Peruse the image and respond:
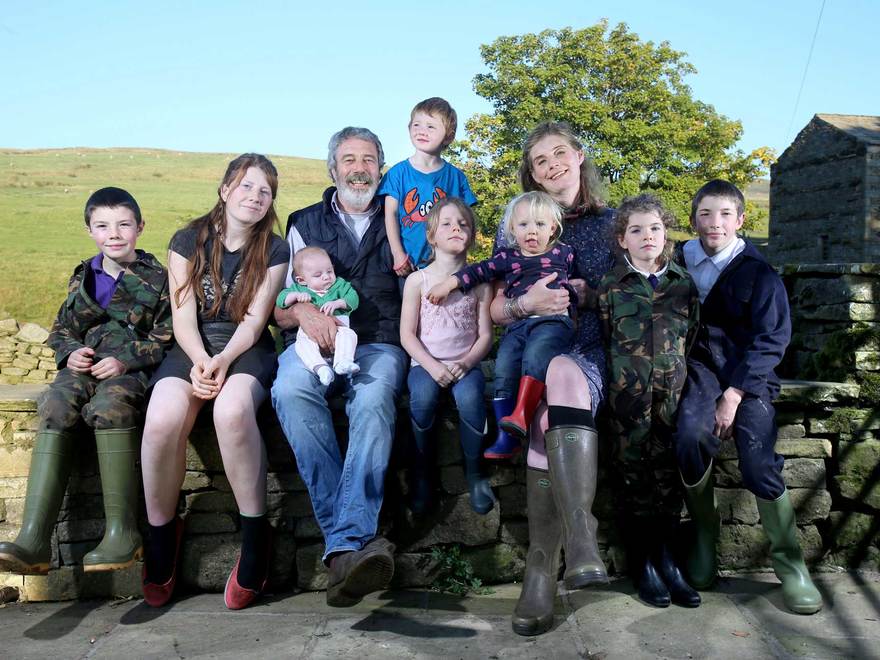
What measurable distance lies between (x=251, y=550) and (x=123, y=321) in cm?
115

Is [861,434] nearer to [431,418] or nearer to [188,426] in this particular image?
[431,418]

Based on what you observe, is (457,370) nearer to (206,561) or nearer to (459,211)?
(459,211)

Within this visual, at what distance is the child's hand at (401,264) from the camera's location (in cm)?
406

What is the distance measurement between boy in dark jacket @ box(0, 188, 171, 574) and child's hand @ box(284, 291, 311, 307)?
0.53m

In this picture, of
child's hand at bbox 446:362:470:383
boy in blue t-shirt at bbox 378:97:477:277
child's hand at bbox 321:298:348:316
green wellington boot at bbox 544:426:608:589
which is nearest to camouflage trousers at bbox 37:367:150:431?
child's hand at bbox 321:298:348:316

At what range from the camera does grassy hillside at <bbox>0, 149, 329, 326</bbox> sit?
70.8 ft

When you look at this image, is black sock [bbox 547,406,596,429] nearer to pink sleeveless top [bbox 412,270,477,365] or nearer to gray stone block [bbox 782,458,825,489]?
pink sleeveless top [bbox 412,270,477,365]

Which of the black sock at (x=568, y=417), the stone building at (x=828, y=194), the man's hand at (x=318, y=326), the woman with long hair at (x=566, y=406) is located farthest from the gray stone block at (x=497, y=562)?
the stone building at (x=828, y=194)

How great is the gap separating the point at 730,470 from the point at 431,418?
4.70 ft

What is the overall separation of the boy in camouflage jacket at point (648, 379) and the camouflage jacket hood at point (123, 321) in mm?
1923

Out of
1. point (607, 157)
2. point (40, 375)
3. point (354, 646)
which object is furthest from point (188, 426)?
point (607, 157)

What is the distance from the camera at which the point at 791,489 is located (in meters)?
3.86

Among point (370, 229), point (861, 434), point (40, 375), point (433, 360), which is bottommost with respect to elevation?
point (40, 375)

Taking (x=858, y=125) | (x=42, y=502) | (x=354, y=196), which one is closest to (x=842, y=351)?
(x=354, y=196)
